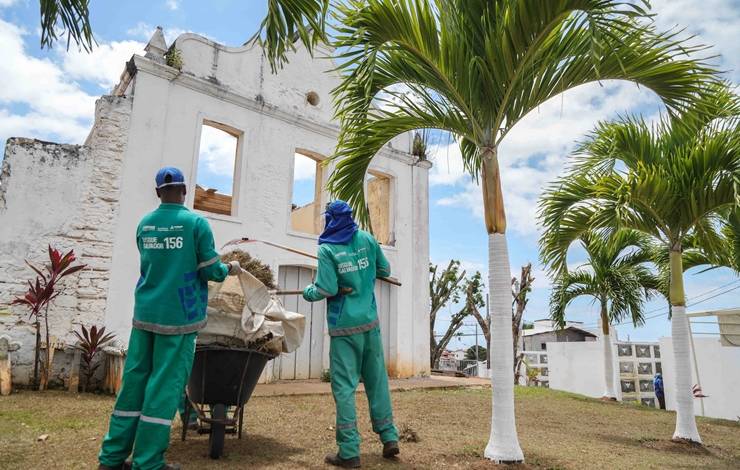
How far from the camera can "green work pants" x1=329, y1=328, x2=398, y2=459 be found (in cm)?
374

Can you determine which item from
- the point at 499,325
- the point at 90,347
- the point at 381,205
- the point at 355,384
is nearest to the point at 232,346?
the point at 355,384

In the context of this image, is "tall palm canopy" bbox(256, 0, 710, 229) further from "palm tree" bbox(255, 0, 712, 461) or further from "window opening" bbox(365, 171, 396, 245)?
"window opening" bbox(365, 171, 396, 245)

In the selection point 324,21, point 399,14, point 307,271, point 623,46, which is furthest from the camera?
point 307,271

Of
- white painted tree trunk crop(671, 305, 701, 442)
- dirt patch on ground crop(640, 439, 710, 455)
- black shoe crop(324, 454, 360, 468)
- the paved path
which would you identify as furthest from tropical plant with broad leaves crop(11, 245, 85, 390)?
white painted tree trunk crop(671, 305, 701, 442)

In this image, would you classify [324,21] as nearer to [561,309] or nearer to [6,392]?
[6,392]

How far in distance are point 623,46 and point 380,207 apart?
27.9ft

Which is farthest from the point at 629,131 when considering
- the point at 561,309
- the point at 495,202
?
the point at 561,309

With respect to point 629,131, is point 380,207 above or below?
above

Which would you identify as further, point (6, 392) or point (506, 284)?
point (6, 392)

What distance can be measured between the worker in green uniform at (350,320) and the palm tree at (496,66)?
91cm

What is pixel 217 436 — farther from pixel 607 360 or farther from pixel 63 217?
pixel 607 360

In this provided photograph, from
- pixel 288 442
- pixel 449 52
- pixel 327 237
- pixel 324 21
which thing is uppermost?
pixel 449 52

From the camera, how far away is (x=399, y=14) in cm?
417

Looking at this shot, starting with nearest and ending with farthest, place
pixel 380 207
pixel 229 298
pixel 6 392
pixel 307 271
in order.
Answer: pixel 229 298 → pixel 6 392 → pixel 307 271 → pixel 380 207
